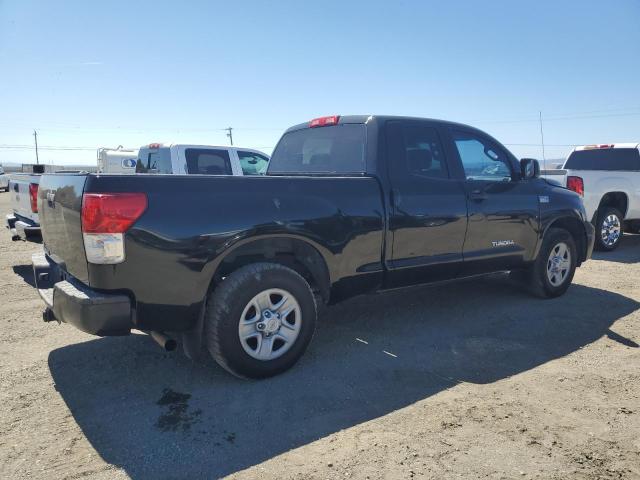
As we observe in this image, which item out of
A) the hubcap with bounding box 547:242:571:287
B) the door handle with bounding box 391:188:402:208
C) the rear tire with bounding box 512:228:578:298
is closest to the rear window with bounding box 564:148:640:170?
the rear tire with bounding box 512:228:578:298

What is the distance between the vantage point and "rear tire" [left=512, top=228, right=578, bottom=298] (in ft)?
18.3

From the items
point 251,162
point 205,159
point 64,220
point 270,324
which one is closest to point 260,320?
point 270,324

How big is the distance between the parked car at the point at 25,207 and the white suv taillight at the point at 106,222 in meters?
3.73

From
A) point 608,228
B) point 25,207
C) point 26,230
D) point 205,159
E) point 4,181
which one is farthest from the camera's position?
point 4,181

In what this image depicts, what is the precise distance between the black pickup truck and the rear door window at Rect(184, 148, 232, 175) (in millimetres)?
4388

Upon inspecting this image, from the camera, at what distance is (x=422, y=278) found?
4.46 m

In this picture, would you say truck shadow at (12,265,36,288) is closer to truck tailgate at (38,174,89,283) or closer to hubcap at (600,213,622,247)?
truck tailgate at (38,174,89,283)

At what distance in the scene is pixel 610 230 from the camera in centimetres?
918

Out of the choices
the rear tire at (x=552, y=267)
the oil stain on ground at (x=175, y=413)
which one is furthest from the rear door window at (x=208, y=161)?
the oil stain on ground at (x=175, y=413)

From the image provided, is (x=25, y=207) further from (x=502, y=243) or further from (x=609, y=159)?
(x=609, y=159)

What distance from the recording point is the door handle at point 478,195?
187 inches

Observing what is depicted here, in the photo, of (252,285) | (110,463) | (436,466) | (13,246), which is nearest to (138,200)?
(252,285)

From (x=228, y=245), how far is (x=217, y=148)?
→ 21.8ft

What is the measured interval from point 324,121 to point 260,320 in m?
2.24
